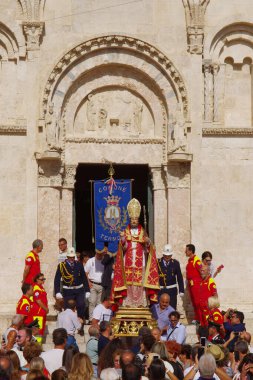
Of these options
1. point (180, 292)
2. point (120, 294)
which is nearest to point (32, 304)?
point (120, 294)

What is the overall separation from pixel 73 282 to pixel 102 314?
1576 millimetres

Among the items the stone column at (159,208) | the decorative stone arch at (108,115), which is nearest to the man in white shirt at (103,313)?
the decorative stone arch at (108,115)

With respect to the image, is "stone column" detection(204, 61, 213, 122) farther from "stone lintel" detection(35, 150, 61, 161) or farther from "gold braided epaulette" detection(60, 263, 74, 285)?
"gold braided epaulette" detection(60, 263, 74, 285)

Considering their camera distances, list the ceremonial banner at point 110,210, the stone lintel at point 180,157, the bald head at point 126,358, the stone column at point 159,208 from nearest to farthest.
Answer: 1. the bald head at point 126,358
2. the stone lintel at point 180,157
3. the ceremonial banner at point 110,210
4. the stone column at point 159,208

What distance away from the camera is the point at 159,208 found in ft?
77.2

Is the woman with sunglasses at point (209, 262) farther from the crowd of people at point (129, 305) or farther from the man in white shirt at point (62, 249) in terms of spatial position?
the man in white shirt at point (62, 249)

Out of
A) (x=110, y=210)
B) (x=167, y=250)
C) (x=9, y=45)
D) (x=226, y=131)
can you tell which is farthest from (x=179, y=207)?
(x=9, y=45)

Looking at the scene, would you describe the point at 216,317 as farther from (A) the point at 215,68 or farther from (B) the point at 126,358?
(B) the point at 126,358

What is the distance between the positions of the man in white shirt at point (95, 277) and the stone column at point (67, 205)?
1.22 m

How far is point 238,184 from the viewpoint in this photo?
23312mm

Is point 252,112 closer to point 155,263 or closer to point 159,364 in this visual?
point 155,263

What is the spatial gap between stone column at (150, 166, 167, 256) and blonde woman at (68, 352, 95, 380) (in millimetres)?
11444

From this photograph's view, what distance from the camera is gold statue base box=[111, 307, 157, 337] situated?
1931 cm

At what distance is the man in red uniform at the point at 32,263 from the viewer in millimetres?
21109
